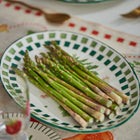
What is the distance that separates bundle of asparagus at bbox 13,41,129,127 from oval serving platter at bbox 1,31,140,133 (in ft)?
0.09

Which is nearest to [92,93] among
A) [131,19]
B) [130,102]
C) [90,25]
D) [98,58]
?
[130,102]

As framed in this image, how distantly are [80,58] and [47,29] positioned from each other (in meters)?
0.37

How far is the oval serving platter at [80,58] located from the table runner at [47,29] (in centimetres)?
13

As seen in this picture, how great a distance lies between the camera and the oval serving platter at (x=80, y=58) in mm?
923

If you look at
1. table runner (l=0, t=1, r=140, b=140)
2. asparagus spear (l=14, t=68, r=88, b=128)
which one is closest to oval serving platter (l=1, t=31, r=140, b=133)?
asparagus spear (l=14, t=68, r=88, b=128)

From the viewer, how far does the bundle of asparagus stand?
0.96 m

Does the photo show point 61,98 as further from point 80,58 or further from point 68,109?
point 80,58

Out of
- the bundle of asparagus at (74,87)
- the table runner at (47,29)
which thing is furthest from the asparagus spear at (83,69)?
the table runner at (47,29)

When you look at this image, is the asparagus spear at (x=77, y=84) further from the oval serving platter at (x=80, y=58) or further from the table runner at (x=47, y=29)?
the table runner at (x=47, y=29)

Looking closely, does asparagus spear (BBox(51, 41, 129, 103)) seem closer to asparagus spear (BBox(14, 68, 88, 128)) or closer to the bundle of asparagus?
the bundle of asparagus

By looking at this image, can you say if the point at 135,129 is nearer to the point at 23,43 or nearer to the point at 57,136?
the point at 57,136

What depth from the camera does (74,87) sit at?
109 cm

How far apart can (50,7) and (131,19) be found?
1.76ft

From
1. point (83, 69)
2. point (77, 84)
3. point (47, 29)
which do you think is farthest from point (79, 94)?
point (47, 29)
